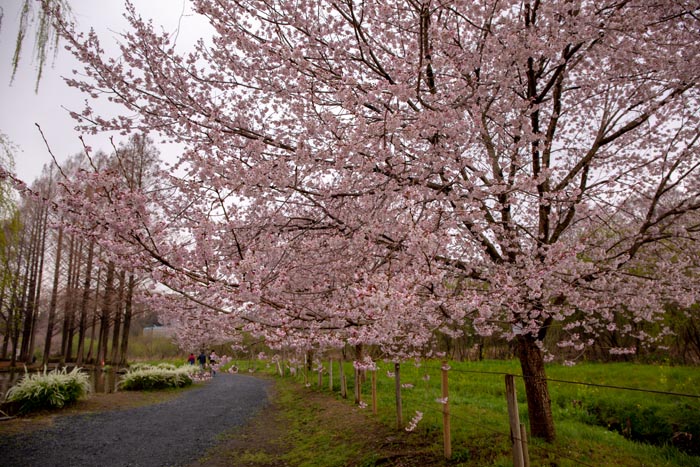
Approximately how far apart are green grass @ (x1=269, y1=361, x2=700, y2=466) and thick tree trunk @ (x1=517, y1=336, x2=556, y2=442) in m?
0.26

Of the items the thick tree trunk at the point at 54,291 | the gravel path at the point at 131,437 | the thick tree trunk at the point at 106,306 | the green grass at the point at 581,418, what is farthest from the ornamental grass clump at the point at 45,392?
the thick tree trunk at the point at 54,291

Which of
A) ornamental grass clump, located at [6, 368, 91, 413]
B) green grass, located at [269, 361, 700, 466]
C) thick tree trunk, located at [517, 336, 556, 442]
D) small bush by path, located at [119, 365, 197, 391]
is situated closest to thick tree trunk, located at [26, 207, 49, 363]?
small bush by path, located at [119, 365, 197, 391]

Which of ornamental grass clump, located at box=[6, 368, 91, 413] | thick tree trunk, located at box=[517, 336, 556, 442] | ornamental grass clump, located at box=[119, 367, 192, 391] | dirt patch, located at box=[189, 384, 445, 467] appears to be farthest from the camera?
ornamental grass clump, located at box=[119, 367, 192, 391]

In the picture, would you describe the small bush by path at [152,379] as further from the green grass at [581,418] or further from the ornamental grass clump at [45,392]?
the green grass at [581,418]

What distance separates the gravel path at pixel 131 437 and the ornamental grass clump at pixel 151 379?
4056 mm

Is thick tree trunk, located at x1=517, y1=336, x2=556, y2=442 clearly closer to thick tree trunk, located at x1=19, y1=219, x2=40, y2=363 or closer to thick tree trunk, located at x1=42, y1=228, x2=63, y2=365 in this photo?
thick tree trunk, located at x1=42, y1=228, x2=63, y2=365

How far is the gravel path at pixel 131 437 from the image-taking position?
6.93 m

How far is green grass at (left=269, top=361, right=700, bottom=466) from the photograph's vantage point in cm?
510

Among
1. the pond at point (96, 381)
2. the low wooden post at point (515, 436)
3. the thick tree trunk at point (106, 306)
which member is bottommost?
the pond at point (96, 381)

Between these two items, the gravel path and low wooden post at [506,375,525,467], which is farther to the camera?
the gravel path

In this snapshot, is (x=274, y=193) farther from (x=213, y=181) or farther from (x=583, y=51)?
(x=583, y=51)

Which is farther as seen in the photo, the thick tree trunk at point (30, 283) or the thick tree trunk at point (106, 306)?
the thick tree trunk at point (30, 283)

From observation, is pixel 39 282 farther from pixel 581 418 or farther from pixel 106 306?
pixel 581 418

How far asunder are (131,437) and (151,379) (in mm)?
8976
